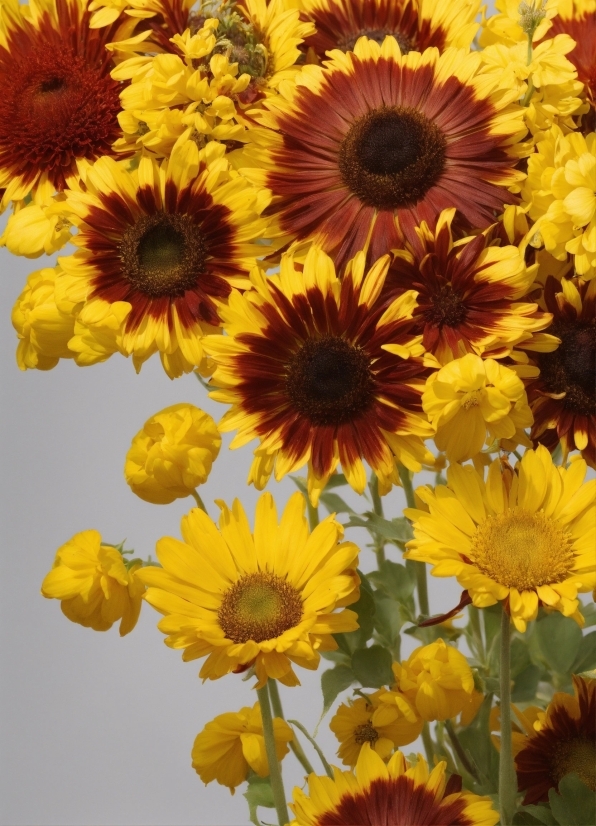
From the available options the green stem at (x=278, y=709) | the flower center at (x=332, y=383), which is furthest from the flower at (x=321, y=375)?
the green stem at (x=278, y=709)

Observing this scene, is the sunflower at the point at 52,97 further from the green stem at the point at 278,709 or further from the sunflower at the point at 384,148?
the green stem at the point at 278,709

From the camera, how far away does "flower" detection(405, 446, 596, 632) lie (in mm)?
412

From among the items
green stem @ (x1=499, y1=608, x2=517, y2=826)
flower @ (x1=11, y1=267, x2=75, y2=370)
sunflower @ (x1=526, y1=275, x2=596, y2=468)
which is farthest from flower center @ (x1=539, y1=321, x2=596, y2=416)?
flower @ (x1=11, y1=267, x2=75, y2=370)

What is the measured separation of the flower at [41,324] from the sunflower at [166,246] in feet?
0.04

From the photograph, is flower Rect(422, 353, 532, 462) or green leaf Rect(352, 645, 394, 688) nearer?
flower Rect(422, 353, 532, 462)

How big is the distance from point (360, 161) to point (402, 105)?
40 mm

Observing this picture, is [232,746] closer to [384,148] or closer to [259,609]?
[259,609]

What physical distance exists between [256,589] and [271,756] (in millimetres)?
71

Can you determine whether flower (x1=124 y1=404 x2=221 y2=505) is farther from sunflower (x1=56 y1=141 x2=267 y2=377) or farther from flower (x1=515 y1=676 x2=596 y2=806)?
flower (x1=515 y1=676 x2=596 y2=806)

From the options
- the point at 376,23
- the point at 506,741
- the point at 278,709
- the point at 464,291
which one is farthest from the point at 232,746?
the point at 376,23

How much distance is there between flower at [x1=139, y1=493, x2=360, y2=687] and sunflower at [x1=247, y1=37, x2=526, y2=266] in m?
0.12

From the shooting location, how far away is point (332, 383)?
18.1 inches

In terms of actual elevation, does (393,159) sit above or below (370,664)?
above

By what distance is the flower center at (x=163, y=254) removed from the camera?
1.58 feet
